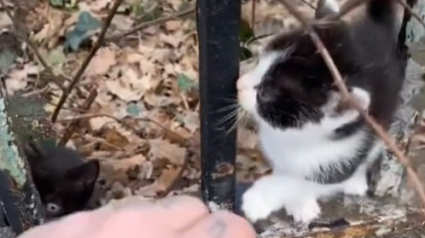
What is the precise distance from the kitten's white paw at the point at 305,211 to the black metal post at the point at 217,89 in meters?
0.19

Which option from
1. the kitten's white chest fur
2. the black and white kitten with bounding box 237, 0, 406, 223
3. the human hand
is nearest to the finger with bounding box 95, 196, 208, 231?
the human hand

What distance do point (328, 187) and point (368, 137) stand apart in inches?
5.6

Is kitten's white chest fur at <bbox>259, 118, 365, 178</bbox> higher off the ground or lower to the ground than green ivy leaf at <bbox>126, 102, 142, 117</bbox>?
higher

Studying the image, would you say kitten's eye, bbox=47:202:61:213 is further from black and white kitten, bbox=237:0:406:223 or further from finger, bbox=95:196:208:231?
finger, bbox=95:196:208:231

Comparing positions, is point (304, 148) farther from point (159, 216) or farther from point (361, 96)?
point (159, 216)

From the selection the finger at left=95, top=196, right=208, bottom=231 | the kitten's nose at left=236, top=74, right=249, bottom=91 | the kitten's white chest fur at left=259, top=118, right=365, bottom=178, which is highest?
the kitten's nose at left=236, top=74, right=249, bottom=91

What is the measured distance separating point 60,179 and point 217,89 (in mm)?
827

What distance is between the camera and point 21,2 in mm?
2734

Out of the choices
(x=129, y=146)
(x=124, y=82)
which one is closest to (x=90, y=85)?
(x=124, y=82)

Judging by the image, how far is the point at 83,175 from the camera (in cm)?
230

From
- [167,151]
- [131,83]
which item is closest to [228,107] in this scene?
[167,151]

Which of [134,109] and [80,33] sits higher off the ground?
[80,33]

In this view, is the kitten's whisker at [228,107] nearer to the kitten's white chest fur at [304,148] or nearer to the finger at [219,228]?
the kitten's white chest fur at [304,148]

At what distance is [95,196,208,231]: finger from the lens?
125 centimetres
